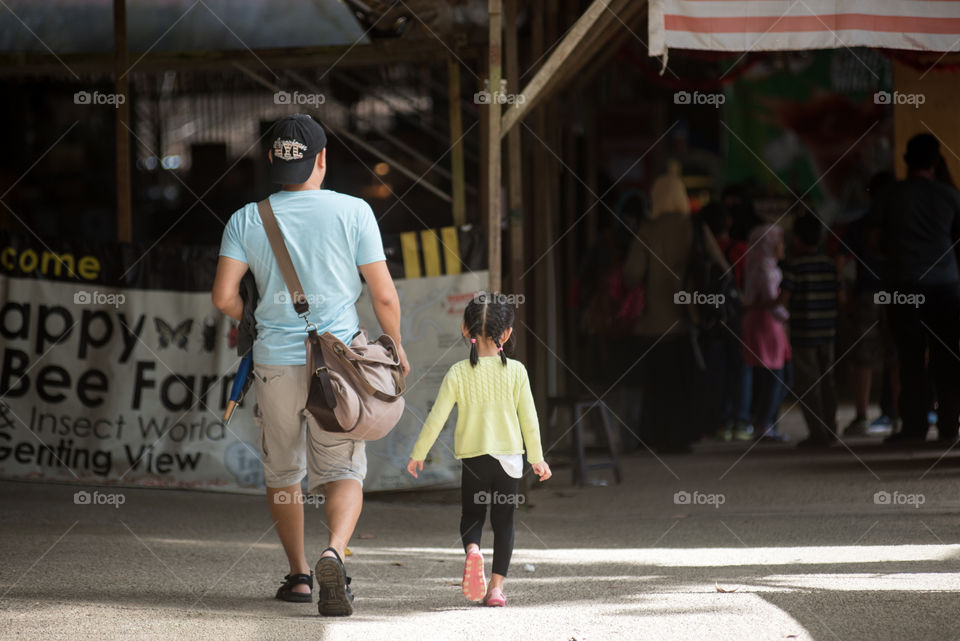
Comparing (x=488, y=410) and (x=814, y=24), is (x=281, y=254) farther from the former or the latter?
(x=814, y=24)

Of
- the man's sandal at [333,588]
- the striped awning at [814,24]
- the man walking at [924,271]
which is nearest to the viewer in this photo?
the man's sandal at [333,588]

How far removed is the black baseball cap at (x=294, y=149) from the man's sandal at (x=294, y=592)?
1.48 metres

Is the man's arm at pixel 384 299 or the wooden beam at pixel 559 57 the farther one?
the wooden beam at pixel 559 57

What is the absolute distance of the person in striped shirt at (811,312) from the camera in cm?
905

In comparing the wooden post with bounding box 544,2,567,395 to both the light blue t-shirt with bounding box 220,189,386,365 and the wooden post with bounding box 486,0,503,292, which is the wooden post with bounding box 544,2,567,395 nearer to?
the wooden post with bounding box 486,0,503,292

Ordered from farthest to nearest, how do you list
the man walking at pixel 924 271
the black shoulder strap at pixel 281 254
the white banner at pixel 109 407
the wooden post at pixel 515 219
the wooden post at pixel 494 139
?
the man walking at pixel 924 271, the white banner at pixel 109 407, the wooden post at pixel 515 219, the wooden post at pixel 494 139, the black shoulder strap at pixel 281 254

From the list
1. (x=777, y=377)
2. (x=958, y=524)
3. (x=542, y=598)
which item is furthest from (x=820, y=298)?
(x=542, y=598)

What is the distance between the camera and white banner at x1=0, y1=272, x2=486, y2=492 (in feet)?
23.9

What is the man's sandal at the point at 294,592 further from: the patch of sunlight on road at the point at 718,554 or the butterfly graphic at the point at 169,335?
the butterfly graphic at the point at 169,335

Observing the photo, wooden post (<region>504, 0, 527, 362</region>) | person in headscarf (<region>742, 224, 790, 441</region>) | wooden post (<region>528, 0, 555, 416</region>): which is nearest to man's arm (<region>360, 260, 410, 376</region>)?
wooden post (<region>504, 0, 527, 362</region>)

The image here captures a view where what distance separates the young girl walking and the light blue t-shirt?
0.51 m

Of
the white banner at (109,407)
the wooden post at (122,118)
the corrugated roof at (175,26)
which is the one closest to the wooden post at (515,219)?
the white banner at (109,407)

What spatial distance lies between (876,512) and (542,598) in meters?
2.68

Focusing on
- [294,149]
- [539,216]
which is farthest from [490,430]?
[539,216]
